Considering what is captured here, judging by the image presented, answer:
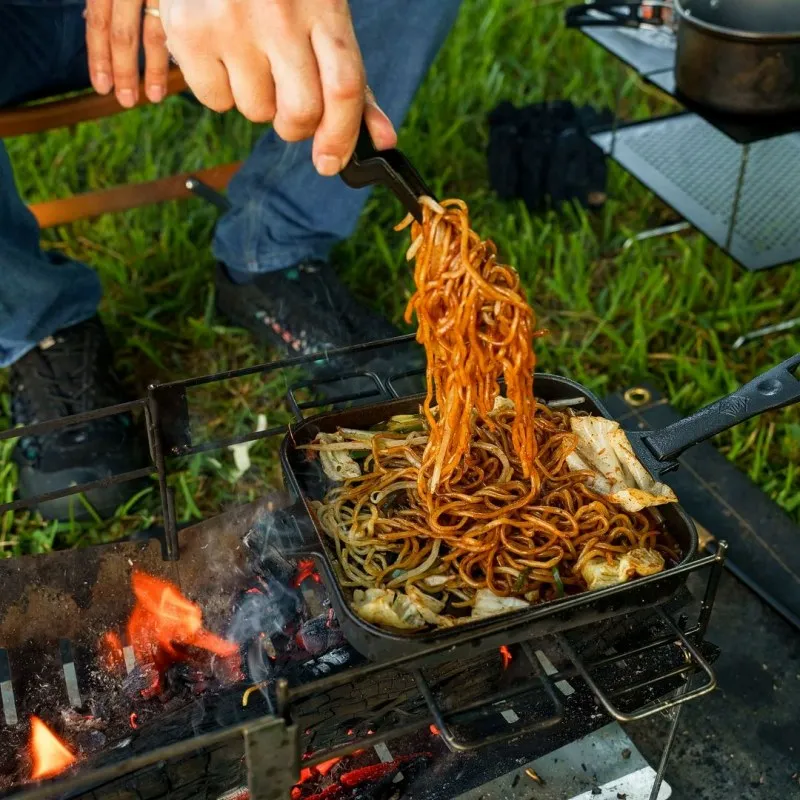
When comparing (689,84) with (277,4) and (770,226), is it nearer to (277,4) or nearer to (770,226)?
(770,226)

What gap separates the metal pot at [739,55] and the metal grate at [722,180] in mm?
207

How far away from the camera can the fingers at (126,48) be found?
318 centimetres

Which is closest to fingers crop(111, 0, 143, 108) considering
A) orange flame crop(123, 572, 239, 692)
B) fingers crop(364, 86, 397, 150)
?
fingers crop(364, 86, 397, 150)

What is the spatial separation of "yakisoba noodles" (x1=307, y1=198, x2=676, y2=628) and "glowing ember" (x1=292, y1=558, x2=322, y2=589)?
0.81ft

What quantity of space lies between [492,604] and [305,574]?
0.64 metres

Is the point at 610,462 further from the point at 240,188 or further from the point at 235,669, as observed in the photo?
the point at 240,188

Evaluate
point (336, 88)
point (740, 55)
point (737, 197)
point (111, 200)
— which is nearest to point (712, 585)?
point (336, 88)

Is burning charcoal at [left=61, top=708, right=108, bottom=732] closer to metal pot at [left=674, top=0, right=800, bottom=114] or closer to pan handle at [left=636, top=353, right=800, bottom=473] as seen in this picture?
pan handle at [left=636, top=353, right=800, bottom=473]

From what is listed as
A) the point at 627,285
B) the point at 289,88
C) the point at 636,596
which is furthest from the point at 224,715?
the point at 627,285

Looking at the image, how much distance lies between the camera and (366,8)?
3686 millimetres

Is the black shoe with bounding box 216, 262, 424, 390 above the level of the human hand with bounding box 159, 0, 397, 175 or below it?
below

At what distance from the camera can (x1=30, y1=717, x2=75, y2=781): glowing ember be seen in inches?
92.3

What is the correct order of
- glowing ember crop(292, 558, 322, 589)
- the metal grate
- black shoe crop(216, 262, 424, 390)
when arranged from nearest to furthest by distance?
Answer: 1. glowing ember crop(292, 558, 322, 589)
2. black shoe crop(216, 262, 424, 390)
3. the metal grate

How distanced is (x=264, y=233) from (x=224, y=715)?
89.5 inches
